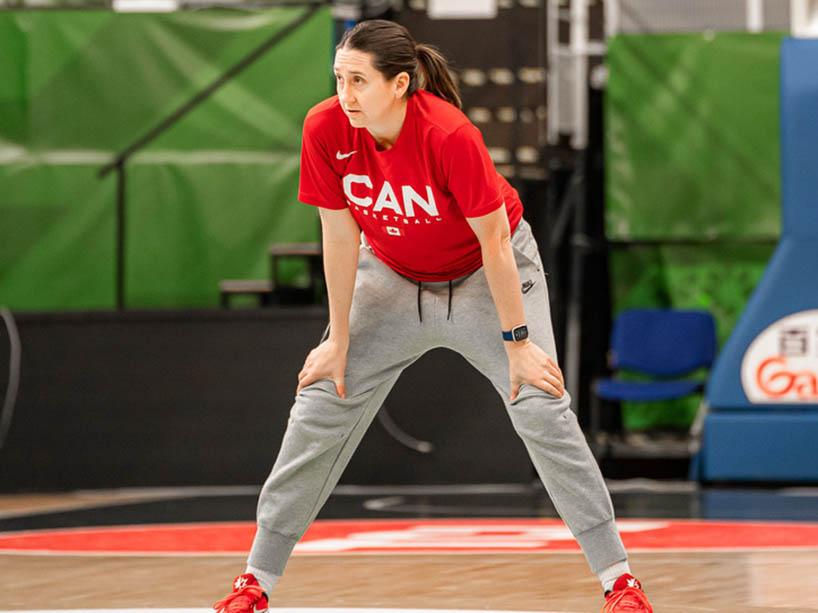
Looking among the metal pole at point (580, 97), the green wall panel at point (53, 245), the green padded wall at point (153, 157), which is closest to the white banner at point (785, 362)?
the metal pole at point (580, 97)

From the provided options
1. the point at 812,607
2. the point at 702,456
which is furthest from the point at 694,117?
the point at 812,607

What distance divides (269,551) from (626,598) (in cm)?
80

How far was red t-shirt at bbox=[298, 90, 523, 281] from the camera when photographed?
2656mm

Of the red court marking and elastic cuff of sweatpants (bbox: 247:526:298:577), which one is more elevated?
elastic cuff of sweatpants (bbox: 247:526:298:577)

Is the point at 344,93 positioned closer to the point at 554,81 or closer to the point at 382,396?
the point at 382,396

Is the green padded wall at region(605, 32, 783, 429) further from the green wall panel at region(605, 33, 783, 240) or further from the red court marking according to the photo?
the red court marking

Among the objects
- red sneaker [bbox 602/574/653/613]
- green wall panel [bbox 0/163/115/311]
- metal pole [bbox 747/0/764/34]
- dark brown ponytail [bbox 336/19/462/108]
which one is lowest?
red sneaker [bbox 602/574/653/613]

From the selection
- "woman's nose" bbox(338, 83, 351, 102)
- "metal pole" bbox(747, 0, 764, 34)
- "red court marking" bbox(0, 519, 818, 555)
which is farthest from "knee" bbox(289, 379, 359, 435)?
"metal pole" bbox(747, 0, 764, 34)

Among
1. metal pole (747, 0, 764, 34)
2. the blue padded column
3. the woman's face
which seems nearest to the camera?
the woman's face

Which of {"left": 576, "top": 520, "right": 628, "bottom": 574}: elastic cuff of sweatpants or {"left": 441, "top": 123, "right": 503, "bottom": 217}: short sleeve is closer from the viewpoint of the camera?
{"left": 441, "top": 123, "right": 503, "bottom": 217}: short sleeve

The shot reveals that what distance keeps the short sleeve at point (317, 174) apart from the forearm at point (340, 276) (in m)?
0.10

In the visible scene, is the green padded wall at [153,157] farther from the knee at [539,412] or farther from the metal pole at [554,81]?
the knee at [539,412]

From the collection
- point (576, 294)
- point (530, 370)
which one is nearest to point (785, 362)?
point (576, 294)

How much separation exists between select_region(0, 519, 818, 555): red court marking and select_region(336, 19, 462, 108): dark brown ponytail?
6.94 ft
